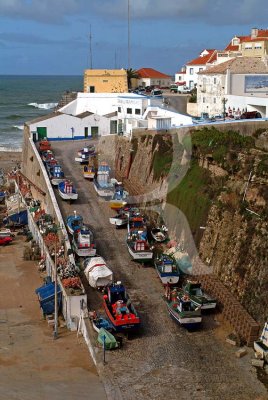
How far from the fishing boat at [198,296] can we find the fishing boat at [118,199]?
10.3 m

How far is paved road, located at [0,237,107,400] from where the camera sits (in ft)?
54.1

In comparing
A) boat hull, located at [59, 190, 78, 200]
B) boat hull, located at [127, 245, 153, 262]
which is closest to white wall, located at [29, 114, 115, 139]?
boat hull, located at [59, 190, 78, 200]

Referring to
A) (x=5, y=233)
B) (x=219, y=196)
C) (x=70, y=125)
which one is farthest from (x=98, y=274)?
(x=70, y=125)

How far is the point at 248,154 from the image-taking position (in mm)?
24516

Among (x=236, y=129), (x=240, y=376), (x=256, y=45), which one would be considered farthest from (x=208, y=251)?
(x=256, y=45)

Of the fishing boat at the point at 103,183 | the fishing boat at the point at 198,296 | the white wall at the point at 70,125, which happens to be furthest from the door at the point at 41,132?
the fishing boat at the point at 198,296

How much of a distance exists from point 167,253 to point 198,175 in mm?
4247

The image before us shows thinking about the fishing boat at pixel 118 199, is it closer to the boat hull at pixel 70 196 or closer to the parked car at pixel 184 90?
the boat hull at pixel 70 196

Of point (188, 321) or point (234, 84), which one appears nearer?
point (188, 321)

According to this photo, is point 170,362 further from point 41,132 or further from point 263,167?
point 41,132

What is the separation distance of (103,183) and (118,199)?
2.96 m

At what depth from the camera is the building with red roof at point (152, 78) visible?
6331cm

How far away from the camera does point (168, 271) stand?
22.2m

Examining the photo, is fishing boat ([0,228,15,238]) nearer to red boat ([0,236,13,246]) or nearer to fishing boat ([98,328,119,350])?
red boat ([0,236,13,246])
